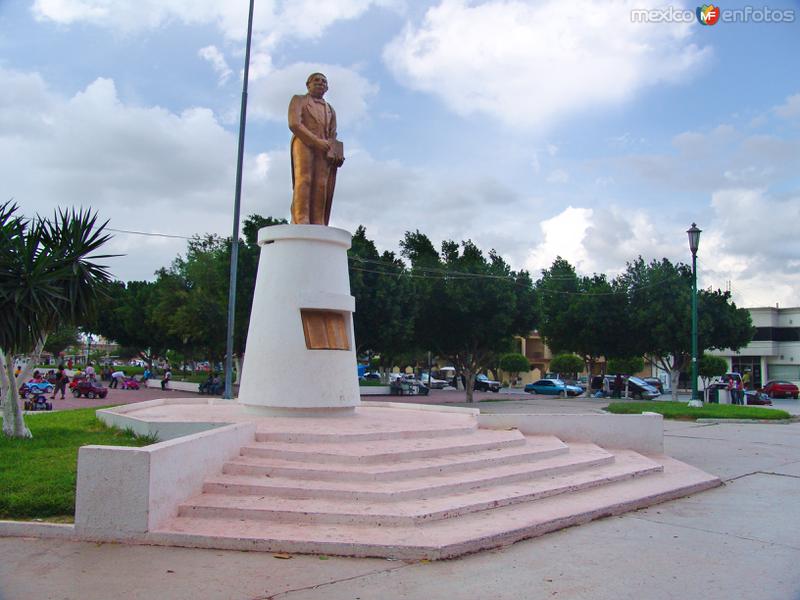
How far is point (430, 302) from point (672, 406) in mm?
11215

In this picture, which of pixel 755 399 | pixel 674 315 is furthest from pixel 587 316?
pixel 755 399

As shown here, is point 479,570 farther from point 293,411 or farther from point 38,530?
point 293,411

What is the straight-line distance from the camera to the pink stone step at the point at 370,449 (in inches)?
310

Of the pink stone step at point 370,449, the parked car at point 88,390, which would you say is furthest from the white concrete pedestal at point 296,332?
the parked car at point 88,390

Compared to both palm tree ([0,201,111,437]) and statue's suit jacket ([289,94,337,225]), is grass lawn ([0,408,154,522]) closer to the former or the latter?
palm tree ([0,201,111,437])

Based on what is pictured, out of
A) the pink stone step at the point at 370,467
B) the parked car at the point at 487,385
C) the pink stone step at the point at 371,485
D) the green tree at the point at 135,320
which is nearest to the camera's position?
the pink stone step at the point at 371,485

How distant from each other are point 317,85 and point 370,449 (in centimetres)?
676

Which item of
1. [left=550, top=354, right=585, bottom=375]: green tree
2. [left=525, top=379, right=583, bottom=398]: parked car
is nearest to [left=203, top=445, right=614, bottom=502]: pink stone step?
[left=525, top=379, right=583, bottom=398]: parked car

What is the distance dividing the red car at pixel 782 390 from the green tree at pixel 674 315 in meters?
8.27

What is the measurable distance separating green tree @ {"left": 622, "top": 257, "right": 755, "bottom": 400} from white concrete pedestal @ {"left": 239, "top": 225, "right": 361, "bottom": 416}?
2487 cm

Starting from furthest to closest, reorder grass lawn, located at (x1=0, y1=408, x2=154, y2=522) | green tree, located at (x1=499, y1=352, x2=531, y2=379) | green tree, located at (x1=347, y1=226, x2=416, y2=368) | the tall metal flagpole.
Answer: green tree, located at (x1=499, y1=352, x2=531, y2=379) → green tree, located at (x1=347, y1=226, x2=416, y2=368) → the tall metal flagpole → grass lawn, located at (x1=0, y1=408, x2=154, y2=522)

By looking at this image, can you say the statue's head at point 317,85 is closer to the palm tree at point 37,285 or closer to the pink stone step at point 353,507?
the palm tree at point 37,285

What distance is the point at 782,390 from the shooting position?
42531 mm

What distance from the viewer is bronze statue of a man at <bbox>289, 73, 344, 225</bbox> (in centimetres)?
1185
